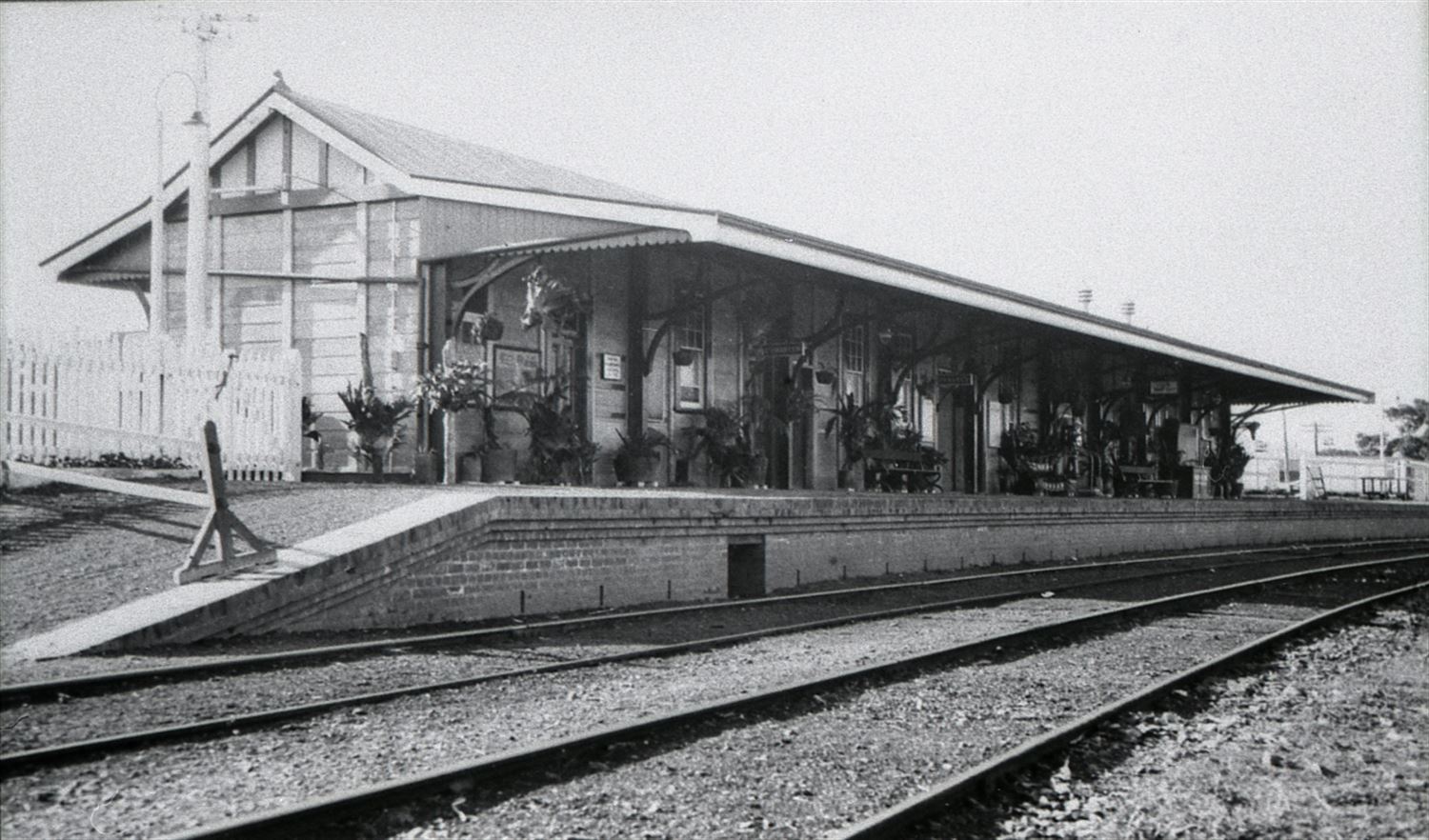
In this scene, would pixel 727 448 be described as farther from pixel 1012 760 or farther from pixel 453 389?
pixel 1012 760

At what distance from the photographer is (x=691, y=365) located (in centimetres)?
1944

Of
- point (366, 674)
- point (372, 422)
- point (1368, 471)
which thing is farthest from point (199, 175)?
point (1368, 471)

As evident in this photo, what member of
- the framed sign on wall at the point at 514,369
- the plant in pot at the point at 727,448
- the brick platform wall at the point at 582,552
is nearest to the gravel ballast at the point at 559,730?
the brick platform wall at the point at 582,552

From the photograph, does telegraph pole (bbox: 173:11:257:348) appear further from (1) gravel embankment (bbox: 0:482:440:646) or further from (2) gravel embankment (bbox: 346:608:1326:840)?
(2) gravel embankment (bbox: 346:608:1326:840)

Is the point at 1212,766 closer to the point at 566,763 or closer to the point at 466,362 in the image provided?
the point at 566,763

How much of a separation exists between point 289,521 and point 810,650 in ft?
14.0

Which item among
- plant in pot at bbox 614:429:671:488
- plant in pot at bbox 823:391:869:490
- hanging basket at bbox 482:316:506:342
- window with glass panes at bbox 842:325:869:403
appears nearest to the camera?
hanging basket at bbox 482:316:506:342

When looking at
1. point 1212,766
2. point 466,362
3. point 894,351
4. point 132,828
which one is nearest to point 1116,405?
point 894,351

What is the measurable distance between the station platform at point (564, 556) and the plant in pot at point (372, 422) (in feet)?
6.40

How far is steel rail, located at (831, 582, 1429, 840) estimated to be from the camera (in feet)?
16.4

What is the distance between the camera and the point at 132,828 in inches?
179

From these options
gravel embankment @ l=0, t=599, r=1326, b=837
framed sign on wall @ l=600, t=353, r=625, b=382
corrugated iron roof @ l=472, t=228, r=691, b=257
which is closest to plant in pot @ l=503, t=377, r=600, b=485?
framed sign on wall @ l=600, t=353, r=625, b=382

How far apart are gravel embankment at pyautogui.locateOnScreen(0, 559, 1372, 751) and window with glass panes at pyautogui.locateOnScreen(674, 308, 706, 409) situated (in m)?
6.52

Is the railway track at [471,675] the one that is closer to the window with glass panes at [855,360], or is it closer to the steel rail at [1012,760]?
the steel rail at [1012,760]
